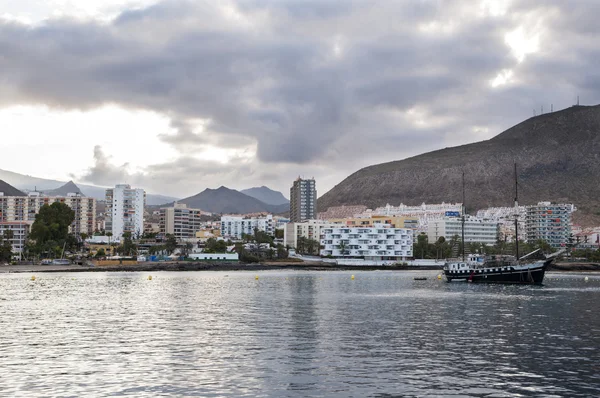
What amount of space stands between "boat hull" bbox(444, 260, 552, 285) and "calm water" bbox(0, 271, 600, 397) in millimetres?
49951

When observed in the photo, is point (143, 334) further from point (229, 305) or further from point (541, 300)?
point (541, 300)

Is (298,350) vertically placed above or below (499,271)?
below

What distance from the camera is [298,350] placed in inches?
1527

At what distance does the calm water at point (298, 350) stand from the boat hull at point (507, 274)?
164ft

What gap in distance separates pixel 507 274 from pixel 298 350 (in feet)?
298

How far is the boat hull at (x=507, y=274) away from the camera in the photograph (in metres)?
118

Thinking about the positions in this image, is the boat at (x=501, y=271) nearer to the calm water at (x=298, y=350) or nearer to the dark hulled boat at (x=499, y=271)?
the dark hulled boat at (x=499, y=271)

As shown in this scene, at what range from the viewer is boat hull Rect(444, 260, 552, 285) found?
4636 inches

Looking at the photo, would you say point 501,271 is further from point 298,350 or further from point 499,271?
point 298,350

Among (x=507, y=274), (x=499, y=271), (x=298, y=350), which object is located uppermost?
(x=499, y=271)

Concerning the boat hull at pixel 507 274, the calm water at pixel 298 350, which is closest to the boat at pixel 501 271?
the boat hull at pixel 507 274

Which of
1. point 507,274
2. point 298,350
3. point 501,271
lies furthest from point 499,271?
point 298,350

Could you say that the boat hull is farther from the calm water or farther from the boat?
the calm water

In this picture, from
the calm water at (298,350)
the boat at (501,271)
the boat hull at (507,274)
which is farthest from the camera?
the boat at (501,271)
